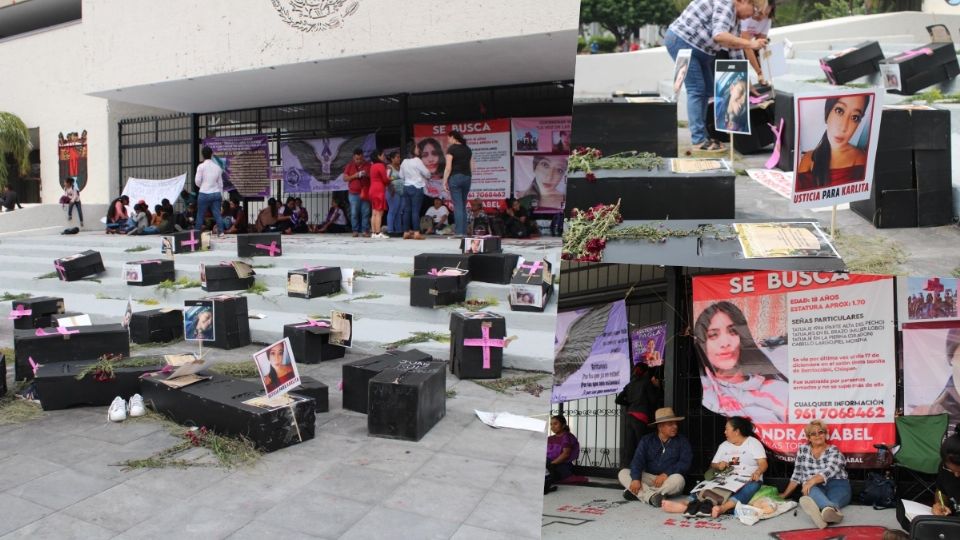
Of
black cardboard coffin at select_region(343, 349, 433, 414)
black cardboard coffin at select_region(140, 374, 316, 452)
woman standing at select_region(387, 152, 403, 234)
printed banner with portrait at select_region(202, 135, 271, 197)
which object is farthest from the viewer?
printed banner with portrait at select_region(202, 135, 271, 197)

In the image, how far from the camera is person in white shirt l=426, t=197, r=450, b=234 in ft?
38.6

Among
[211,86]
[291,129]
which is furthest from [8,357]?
[291,129]

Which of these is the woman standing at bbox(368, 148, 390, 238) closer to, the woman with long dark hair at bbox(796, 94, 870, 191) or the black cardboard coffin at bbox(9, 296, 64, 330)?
the black cardboard coffin at bbox(9, 296, 64, 330)

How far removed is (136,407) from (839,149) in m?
4.63

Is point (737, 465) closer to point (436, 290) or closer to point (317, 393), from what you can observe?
point (317, 393)

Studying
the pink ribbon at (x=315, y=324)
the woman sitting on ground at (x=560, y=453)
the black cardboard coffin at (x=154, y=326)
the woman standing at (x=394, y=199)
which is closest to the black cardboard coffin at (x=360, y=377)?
the pink ribbon at (x=315, y=324)

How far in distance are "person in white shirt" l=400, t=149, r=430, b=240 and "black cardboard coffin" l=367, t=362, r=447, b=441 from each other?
20.7 feet

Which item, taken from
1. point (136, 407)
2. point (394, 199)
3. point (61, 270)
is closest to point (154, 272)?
point (61, 270)

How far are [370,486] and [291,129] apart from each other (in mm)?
12590

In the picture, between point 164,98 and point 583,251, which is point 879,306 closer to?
point 583,251

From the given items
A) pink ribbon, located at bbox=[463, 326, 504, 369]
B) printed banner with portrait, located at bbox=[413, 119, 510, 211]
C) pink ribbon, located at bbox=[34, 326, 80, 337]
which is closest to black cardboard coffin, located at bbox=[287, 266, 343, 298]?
pink ribbon, located at bbox=[34, 326, 80, 337]

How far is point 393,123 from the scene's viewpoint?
43.8ft

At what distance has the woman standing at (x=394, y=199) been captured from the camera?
448 inches

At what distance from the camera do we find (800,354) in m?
1.43
